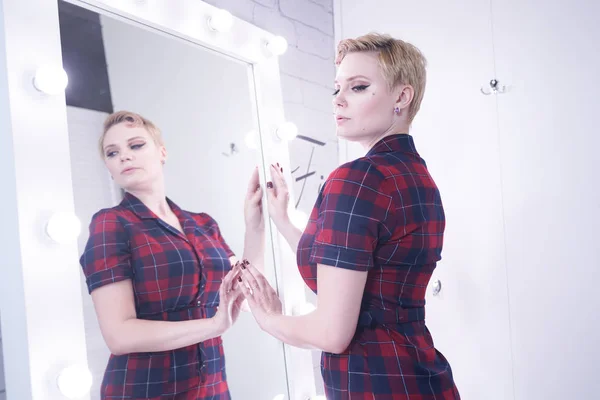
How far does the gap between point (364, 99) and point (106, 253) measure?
23.0 inches

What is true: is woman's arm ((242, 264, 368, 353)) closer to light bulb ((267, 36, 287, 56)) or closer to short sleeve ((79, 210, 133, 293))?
short sleeve ((79, 210, 133, 293))

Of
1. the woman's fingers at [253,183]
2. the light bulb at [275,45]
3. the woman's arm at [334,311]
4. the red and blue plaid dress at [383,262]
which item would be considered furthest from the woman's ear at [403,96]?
the light bulb at [275,45]

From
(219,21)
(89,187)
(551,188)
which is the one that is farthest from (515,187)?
(89,187)

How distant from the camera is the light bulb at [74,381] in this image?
0.91 m

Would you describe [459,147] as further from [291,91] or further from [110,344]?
[110,344]

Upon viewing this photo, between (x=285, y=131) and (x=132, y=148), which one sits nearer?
(x=132, y=148)

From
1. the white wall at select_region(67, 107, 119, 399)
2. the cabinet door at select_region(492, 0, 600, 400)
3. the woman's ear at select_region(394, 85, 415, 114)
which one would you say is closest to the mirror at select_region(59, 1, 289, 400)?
the white wall at select_region(67, 107, 119, 399)

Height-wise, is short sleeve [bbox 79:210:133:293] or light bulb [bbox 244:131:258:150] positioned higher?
light bulb [bbox 244:131:258:150]

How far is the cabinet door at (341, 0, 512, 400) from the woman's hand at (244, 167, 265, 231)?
695 millimetres

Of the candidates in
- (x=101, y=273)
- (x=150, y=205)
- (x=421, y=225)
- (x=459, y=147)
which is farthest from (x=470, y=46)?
(x=101, y=273)

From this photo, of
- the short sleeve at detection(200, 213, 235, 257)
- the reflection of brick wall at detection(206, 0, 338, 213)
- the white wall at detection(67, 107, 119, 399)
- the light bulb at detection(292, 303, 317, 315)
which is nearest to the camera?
the white wall at detection(67, 107, 119, 399)

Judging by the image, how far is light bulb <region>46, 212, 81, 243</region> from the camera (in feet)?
3.05

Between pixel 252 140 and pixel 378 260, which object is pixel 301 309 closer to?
pixel 252 140

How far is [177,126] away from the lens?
120cm
